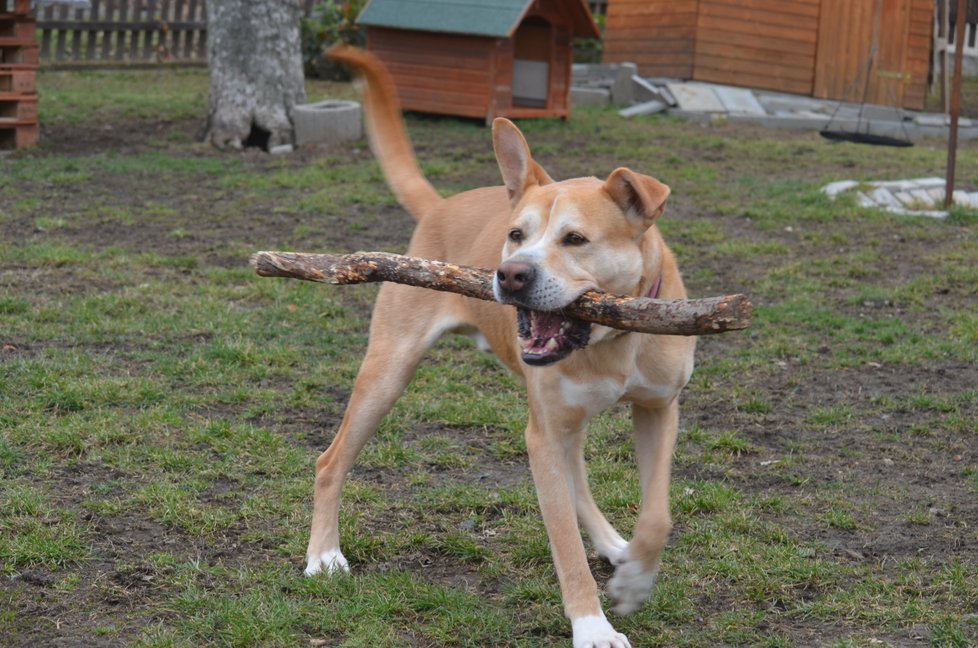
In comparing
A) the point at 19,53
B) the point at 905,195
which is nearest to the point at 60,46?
the point at 19,53

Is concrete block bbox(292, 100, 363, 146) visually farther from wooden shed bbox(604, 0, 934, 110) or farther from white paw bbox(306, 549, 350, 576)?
white paw bbox(306, 549, 350, 576)

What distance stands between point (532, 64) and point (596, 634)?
12.6 m

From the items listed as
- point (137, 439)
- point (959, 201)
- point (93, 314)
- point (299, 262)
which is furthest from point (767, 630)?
point (959, 201)

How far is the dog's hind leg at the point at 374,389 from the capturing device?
450 cm

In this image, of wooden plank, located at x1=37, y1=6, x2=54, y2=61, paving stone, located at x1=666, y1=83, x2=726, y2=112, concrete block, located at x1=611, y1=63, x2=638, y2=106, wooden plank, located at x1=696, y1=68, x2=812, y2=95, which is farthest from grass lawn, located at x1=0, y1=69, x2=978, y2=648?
wooden plank, located at x1=37, y1=6, x2=54, y2=61

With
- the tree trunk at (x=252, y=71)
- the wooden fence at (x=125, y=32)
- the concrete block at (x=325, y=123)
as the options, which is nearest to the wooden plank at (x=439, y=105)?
the concrete block at (x=325, y=123)

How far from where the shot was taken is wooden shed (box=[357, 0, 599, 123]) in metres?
14.3

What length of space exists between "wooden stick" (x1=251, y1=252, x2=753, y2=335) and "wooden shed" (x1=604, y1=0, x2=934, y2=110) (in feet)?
50.9

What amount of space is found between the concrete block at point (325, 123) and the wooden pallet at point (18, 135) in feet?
8.89

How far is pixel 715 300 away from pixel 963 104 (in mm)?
18497

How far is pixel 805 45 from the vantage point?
1869cm

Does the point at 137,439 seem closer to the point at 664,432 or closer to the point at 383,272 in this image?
the point at 383,272

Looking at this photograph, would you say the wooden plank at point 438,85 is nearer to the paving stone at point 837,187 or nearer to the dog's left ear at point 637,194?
the paving stone at point 837,187

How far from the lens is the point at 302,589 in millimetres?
4180
